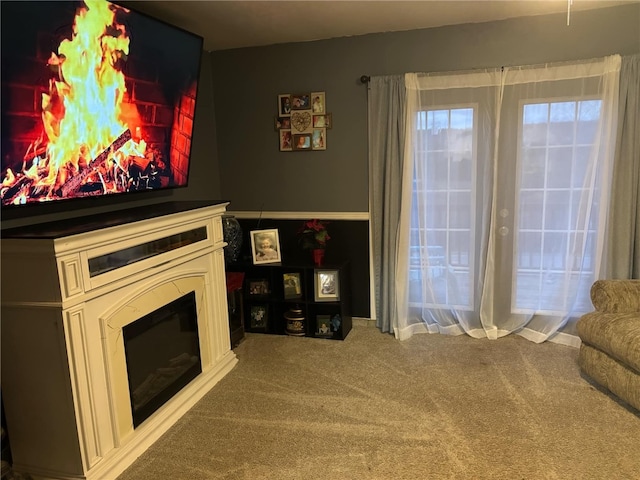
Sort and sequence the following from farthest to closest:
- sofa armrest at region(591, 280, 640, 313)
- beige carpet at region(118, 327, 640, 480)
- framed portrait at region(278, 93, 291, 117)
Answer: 1. framed portrait at region(278, 93, 291, 117)
2. sofa armrest at region(591, 280, 640, 313)
3. beige carpet at region(118, 327, 640, 480)

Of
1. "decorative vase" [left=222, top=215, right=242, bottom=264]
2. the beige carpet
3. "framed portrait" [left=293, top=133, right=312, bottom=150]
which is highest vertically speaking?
"framed portrait" [left=293, top=133, right=312, bottom=150]

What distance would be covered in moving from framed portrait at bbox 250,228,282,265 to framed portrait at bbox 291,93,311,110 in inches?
39.2

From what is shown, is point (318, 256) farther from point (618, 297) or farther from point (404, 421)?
point (618, 297)

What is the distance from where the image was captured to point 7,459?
7.47 feet

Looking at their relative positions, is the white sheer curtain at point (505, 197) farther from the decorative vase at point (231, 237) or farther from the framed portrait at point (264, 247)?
the decorative vase at point (231, 237)

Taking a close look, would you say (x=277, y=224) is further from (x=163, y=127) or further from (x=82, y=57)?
(x=82, y=57)

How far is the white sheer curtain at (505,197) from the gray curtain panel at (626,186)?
0.06 meters

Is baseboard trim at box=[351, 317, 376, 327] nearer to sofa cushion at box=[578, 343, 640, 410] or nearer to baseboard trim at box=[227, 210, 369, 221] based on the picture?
baseboard trim at box=[227, 210, 369, 221]

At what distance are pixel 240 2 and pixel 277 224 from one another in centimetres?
180

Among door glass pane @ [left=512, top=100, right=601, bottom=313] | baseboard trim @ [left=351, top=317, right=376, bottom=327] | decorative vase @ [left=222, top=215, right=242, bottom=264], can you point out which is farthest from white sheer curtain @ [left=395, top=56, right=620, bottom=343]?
decorative vase @ [left=222, top=215, right=242, bottom=264]

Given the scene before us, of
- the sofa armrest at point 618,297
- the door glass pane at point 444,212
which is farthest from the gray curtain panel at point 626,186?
the door glass pane at point 444,212

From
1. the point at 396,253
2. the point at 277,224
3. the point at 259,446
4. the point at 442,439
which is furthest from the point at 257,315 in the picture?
the point at 442,439

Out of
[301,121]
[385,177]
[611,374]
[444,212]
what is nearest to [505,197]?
[444,212]

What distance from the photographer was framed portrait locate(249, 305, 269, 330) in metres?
3.98
